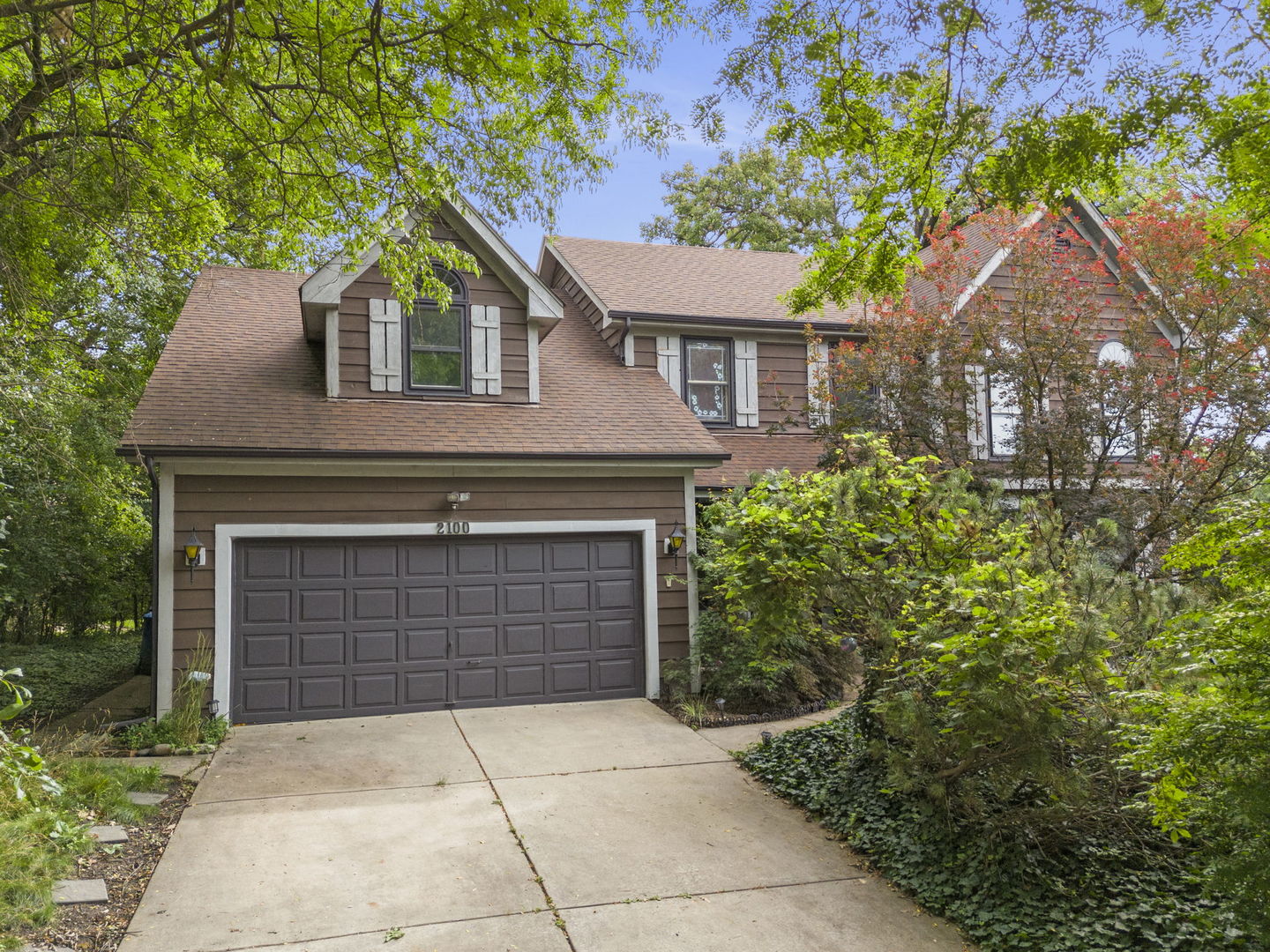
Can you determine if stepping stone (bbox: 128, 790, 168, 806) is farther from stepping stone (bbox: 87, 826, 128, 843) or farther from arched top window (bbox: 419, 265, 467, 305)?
arched top window (bbox: 419, 265, 467, 305)

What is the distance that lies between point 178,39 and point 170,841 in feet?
19.3

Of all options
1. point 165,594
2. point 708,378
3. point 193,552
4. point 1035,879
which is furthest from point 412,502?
point 1035,879

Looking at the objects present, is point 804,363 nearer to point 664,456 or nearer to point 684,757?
point 664,456

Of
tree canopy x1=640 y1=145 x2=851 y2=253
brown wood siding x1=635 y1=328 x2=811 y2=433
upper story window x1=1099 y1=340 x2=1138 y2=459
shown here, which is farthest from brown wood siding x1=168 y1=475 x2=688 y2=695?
tree canopy x1=640 y1=145 x2=851 y2=253

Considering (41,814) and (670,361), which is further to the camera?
(670,361)

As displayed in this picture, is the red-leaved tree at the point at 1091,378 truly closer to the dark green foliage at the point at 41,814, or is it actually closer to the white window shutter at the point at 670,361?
the white window shutter at the point at 670,361

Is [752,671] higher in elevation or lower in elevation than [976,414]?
lower

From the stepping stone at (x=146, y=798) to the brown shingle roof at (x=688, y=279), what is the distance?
9144 millimetres

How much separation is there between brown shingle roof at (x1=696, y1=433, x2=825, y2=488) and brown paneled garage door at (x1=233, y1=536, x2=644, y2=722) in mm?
2953

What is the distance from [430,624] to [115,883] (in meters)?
4.97

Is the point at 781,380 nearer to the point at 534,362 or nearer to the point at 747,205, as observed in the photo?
the point at 534,362

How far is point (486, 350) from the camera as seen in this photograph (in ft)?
36.9

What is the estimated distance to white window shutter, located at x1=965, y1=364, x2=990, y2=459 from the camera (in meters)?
11.6

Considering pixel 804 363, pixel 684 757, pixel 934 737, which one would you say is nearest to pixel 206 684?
pixel 684 757
